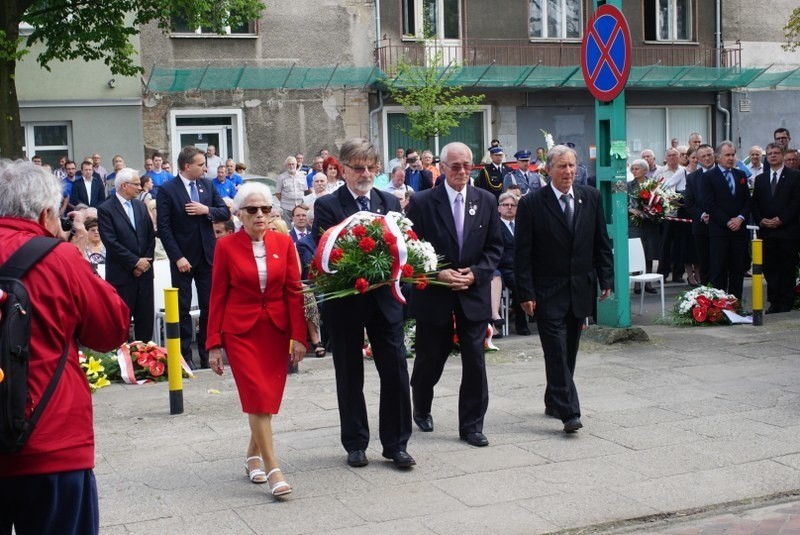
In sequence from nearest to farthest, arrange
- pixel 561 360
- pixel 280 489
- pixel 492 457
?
pixel 280 489
pixel 492 457
pixel 561 360

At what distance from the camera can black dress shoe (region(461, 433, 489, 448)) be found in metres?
8.23

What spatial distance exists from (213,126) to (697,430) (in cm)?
2189

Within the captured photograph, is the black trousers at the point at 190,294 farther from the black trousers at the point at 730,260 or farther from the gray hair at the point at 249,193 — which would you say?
the black trousers at the point at 730,260

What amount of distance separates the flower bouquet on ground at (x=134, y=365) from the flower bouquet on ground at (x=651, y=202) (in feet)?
27.2

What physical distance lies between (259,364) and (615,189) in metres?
6.41

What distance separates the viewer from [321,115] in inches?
1169

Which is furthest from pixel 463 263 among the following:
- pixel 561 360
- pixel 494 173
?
pixel 494 173

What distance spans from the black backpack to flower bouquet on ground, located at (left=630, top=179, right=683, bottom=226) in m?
13.7

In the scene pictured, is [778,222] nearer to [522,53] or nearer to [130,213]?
[130,213]

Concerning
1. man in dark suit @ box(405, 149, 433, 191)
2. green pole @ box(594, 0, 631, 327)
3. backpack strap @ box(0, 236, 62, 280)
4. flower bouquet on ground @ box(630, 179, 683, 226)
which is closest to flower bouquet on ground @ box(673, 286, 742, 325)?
green pole @ box(594, 0, 631, 327)

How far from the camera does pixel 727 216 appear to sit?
15156 millimetres

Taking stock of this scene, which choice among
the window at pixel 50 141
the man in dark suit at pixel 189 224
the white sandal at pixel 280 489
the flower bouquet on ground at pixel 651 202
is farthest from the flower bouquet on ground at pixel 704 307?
the window at pixel 50 141

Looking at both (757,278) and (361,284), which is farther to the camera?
(757,278)

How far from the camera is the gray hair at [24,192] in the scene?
4574 mm
